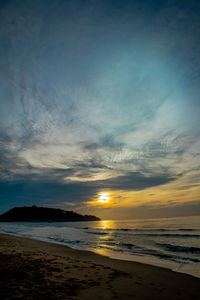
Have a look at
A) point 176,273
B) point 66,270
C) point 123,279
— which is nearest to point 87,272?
point 66,270

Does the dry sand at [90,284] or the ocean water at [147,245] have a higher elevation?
the dry sand at [90,284]

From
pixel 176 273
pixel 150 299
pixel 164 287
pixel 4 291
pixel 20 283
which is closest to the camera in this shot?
pixel 4 291

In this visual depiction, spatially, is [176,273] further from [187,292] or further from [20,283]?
[20,283]

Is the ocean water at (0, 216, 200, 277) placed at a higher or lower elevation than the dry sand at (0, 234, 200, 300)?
lower

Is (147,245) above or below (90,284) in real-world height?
below

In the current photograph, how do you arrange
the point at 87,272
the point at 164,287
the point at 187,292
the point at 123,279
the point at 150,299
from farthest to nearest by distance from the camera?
1. the point at 87,272
2. the point at 123,279
3. the point at 164,287
4. the point at 187,292
5. the point at 150,299

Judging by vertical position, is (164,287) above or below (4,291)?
below

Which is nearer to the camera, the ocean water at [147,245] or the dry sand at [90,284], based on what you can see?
the dry sand at [90,284]

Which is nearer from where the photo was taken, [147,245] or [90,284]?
[90,284]

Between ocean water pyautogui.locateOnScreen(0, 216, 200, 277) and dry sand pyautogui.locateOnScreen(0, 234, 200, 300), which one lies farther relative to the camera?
ocean water pyautogui.locateOnScreen(0, 216, 200, 277)

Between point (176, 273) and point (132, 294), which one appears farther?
point (176, 273)

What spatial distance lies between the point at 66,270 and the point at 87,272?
110 centimetres

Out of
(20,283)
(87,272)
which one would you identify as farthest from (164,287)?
(20,283)

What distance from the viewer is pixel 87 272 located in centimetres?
931
